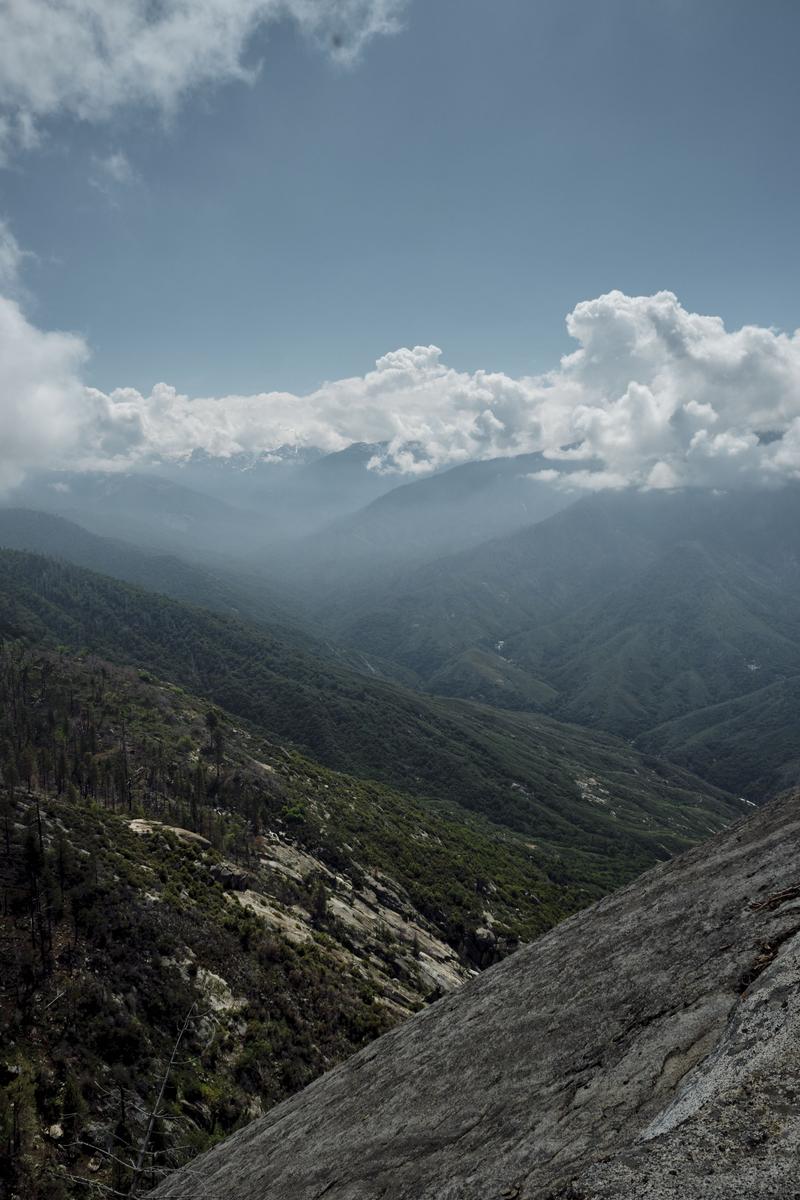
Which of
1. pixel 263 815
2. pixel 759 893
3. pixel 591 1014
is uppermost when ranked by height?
pixel 759 893

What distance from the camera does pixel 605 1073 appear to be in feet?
21.6

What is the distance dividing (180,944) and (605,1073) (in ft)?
104

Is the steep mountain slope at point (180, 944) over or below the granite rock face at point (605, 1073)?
below

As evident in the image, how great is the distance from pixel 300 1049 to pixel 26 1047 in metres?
14.6

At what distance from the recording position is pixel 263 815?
257ft

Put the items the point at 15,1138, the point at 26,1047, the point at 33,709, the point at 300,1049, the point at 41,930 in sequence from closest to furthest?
1. the point at 15,1138
2. the point at 26,1047
3. the point at 41,930
4. the point at 300,1049
5. the point at 33,709

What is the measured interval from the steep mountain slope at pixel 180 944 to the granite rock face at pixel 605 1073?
24.0 ft

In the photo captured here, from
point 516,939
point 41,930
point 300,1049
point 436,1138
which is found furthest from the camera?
point 516,939

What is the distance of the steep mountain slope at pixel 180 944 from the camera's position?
65.3 ft

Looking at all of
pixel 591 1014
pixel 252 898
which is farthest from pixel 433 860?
pixel 591 1014

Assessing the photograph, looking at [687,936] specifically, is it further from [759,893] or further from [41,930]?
[41,930]

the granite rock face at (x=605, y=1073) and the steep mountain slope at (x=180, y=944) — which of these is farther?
the steep mountain slope at (x=180, y=944)

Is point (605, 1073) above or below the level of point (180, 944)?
above

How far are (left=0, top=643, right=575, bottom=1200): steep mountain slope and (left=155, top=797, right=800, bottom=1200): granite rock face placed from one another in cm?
733
